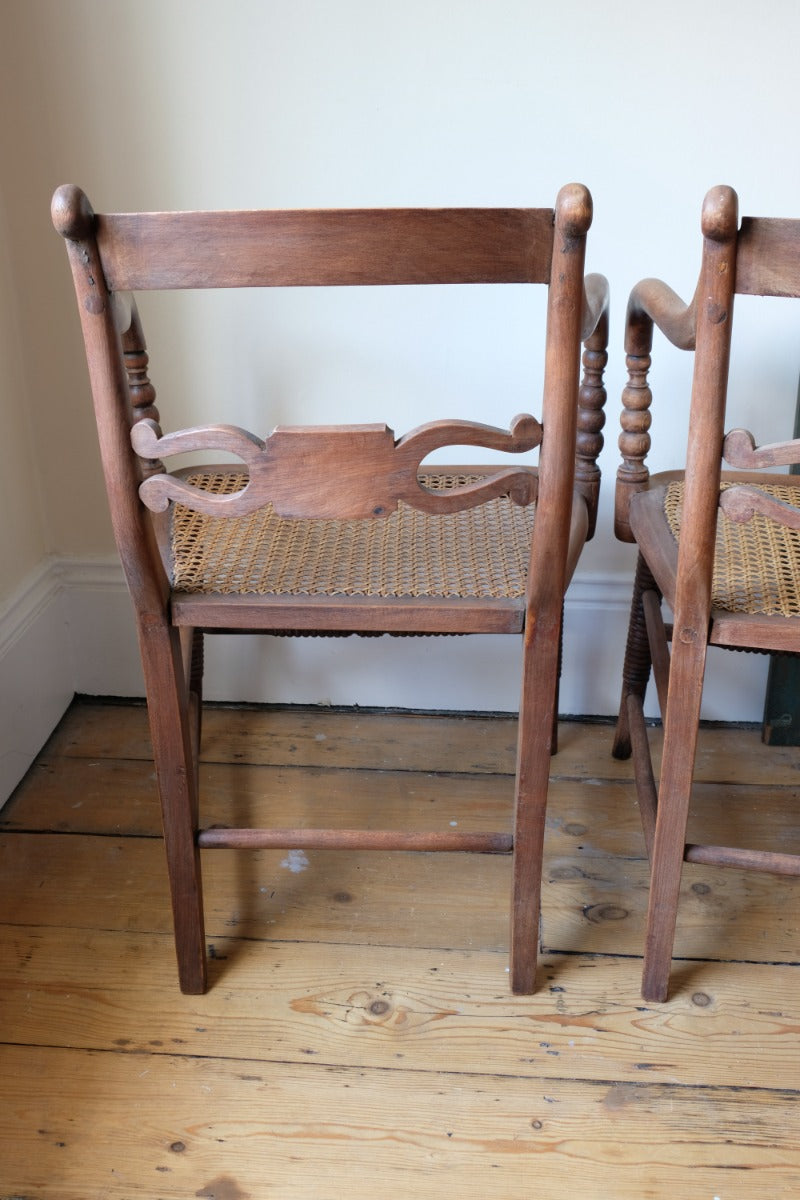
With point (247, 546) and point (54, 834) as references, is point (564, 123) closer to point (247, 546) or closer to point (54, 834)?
point (247, 546)

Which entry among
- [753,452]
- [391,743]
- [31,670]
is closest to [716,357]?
[753,452]

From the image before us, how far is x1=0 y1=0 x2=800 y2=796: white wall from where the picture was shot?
54.9 inches

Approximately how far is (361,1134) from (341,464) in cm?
69

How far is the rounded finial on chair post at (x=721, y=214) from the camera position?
851 mm

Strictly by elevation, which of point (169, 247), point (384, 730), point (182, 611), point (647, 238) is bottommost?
point (384, 730)

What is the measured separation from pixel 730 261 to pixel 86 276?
550 mm

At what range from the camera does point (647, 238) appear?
4.87 ft

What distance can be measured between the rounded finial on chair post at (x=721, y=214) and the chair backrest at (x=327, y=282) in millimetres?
103

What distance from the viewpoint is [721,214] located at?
2.80 feet

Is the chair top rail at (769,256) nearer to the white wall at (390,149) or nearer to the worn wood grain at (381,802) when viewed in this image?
the white wall at (390,149)

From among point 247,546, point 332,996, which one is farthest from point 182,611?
point 332,996

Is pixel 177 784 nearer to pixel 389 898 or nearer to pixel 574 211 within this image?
pixel 389 898

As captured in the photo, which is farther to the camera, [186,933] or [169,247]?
[186,933]

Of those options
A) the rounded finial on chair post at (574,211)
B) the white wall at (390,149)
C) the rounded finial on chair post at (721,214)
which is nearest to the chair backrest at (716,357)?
the rounded finial on chair post at (721,214)
